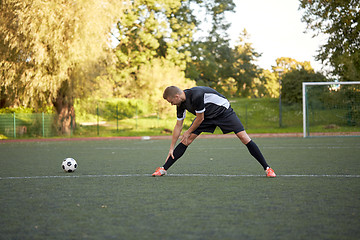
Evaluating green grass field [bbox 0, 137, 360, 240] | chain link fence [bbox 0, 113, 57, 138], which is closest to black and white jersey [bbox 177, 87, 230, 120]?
green grass field [bbox 0, 137, 360, 240]

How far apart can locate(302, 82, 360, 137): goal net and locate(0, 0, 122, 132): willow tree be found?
37.7 feet

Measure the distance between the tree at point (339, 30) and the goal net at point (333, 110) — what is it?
2.86 meters

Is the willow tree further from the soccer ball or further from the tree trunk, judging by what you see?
the soccer ball

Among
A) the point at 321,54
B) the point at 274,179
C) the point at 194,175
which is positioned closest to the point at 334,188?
the point at 274,179

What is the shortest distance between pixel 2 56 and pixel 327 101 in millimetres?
18180

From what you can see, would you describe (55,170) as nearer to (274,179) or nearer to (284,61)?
(274,179)

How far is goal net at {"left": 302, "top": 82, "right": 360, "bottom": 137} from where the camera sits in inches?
936

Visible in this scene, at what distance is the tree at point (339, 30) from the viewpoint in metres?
27.5

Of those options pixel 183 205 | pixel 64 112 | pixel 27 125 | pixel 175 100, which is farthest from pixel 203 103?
pixel 27 125

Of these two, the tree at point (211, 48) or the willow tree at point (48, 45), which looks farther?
the tree at point (211, 48)

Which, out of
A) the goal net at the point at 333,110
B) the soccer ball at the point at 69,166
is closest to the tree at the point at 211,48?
the goal net at the point at 333,110

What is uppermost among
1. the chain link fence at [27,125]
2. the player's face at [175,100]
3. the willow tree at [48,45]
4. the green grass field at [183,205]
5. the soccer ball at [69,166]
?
the willow tree at [48,45]

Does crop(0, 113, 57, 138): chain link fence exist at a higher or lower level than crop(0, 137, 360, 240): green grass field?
higher

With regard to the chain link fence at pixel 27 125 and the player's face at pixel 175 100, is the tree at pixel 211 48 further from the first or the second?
the player's face at pixel 175 100
